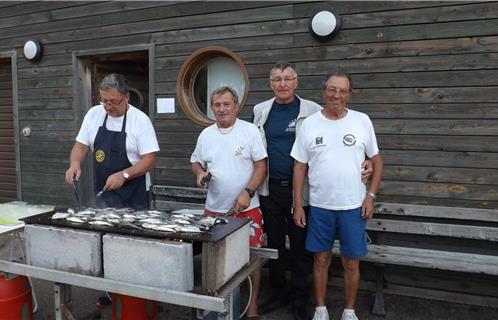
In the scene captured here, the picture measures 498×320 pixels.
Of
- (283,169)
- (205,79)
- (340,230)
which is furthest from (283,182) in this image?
(205,79)

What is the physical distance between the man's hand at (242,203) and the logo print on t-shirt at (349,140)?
0.77m

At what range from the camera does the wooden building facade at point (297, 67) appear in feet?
11.2

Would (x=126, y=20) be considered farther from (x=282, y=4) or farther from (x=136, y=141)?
(x=136, y=141)

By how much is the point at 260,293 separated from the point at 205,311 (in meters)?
1.80

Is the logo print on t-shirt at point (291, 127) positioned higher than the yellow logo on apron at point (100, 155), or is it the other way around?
the logo print on t-shirt at point (291, 127)

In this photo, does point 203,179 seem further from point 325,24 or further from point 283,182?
point 325,24

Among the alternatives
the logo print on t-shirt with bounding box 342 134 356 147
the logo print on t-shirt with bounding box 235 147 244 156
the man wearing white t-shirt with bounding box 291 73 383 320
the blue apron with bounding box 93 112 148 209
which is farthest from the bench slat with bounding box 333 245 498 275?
the blue apron with bounding box 93 112 148 209

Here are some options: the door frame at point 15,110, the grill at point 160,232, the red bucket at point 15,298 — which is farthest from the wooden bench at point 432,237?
the door frame at point 15,110

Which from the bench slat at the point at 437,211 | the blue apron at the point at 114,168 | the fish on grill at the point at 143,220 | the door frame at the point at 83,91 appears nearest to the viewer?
the fish on grill at the point at 143,220

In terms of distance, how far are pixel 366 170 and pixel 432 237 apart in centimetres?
129

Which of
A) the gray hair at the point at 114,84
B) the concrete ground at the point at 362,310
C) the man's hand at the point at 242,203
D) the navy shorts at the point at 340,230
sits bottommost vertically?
the concrete ground at the point at 362,310

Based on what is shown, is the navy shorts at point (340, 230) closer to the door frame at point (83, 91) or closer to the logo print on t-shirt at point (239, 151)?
the logo print on t-shirt at point (239, 151)

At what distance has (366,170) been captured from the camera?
2.88 meters

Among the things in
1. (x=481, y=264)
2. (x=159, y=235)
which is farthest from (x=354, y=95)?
(x=159, y=235)
